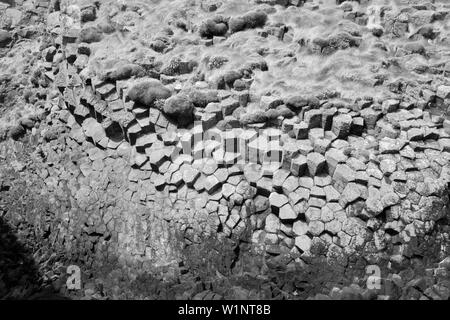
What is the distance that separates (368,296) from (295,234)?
6.83 feet

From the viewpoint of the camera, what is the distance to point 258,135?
1063 centimetres

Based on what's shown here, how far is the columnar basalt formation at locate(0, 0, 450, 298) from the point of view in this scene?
9.23 m

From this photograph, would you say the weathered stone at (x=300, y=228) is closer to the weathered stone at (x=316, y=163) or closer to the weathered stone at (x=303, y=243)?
the weathered stone at (x=303, y=243)

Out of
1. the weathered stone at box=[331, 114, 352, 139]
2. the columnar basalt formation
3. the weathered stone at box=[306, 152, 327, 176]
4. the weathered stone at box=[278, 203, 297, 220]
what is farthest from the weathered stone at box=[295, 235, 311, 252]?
the weathered stone at box=[331, 114, 352, 139]

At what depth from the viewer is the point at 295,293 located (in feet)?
28.7

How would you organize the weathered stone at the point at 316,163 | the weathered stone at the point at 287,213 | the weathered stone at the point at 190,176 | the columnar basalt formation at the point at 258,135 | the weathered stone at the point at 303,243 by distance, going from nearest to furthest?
the weathered stone at the point at 303,243, the columnar basalt formation at the point at 258,135, the weathered stone at the point at 287,213, the weathered stone at the point at 316,163, the weathered stone at the point at 190,176

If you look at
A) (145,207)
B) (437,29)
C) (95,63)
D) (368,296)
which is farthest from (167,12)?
(368,296)

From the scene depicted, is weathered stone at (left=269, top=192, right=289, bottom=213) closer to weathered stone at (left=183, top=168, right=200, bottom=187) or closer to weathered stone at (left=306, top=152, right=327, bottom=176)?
weathered stone at (left=306, top=152, right=327, bottom=176)

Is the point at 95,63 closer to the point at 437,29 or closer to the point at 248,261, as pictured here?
the point at 248,261

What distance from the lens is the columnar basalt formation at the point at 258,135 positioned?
9227mm

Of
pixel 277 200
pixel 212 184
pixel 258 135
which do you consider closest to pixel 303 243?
pixel 277 200

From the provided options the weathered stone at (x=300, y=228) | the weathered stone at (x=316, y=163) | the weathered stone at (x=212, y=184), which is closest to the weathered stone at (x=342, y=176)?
the weathered stone at (x=316, y=163)

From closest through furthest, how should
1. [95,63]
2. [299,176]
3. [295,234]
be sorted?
[295,234]
[299,176]
[95,63]

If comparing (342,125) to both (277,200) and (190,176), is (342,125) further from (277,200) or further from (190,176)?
(190,176)
